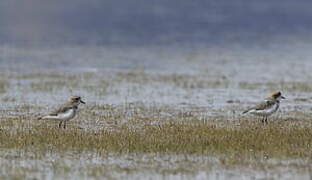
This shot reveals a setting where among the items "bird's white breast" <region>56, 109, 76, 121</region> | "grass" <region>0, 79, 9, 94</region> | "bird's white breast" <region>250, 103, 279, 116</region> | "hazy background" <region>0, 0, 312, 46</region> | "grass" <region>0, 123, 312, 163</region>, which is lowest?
"grass" <region>0, 123, 312, 163</region>

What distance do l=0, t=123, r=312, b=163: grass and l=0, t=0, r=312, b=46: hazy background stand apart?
1006 inches

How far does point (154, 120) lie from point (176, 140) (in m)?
3.10

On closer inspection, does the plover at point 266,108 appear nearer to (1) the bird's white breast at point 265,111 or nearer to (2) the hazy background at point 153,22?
(1) the bird's white breast at point 265,111

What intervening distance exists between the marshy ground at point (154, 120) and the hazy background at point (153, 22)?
11.3 m

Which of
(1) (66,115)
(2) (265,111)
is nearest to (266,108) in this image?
(2) (265,111)

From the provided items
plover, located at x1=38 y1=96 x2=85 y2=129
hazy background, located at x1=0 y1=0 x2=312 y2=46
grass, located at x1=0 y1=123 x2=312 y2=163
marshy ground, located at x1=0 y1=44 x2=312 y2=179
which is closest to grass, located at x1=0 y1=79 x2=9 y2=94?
marshy ground, located at x1=0 y1=44 x2=312 y2=179

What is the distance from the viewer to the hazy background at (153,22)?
155 ft

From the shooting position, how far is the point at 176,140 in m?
16.5

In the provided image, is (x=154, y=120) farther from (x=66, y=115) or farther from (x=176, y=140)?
(x=176, y=140)

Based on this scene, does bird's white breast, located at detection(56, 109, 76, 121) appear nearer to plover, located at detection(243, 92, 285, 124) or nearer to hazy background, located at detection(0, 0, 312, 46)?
plover, located at detection(243, 92, 285, 124)

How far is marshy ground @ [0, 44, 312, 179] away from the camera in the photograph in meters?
14.3

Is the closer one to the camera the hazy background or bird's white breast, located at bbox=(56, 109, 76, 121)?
bird's white breast, located at bbox=(56, 109, 76, 121)

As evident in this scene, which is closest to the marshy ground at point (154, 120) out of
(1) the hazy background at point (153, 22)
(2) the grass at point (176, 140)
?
(2) the grass at point (176, 140)

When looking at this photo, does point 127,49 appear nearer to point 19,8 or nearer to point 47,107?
point 47,107
